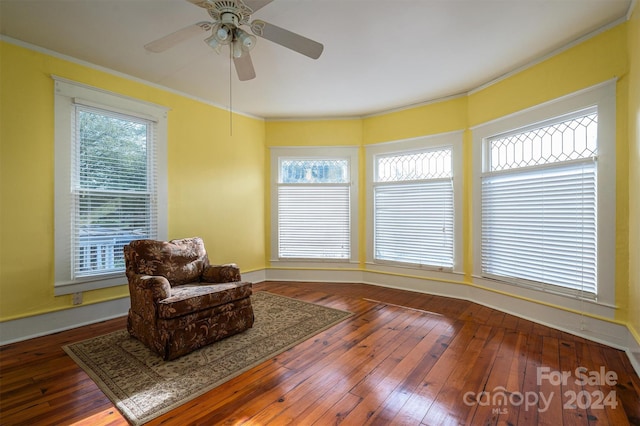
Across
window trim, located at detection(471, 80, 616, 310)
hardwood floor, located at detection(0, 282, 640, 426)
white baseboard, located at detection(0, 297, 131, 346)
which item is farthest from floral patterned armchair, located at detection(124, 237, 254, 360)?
window trim, located at detection(471, 80, 616, 310)

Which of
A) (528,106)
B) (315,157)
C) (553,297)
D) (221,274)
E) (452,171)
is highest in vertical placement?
(528,106)

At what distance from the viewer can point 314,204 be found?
495 centimetres

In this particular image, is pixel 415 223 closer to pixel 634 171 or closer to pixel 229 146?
pixel 634 171

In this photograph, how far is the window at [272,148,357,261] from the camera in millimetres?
4914

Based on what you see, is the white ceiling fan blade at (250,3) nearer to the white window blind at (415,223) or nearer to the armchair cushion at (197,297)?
the armchair cushion at (197,297)

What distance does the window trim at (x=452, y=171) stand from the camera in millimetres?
3973

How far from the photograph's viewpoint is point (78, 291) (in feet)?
9.98

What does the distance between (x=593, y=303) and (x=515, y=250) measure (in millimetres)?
819

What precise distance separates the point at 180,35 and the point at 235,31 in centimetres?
38

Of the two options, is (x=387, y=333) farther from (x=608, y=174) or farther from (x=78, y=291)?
(x=78, y=291)

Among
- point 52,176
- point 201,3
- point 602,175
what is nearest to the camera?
point 201,3

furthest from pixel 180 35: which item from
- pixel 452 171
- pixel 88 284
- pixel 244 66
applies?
pixel 452 171

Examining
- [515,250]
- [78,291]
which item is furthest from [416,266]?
[78,291]

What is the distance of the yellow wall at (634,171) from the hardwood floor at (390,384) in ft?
1.61
